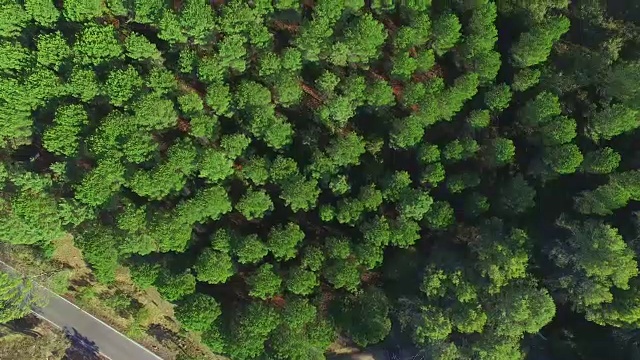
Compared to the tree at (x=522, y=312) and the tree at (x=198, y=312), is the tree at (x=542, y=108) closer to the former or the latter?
the tree at (x=522, y=312)

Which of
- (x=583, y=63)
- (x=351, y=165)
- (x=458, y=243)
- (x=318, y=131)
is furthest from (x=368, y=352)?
(x=583, y=63)

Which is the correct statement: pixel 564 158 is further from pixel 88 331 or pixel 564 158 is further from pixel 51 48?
pixel 88 331

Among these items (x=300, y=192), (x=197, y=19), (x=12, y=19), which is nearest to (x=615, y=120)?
(x=300, y=192)

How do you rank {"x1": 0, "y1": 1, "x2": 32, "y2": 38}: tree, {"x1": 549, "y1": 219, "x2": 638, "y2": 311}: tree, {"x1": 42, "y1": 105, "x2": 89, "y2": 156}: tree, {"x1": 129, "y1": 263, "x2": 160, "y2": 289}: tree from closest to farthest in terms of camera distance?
{"x1": 549, "y1": 219, "x2": 638, "y2": 311}: tree
{"x1": 129, "y1": 263, "x2": 160, "y2": 289}: tree
{"x1": 42, "y1": 105, "x2": 89, "y2": 156}: tree
{"x1": 0, "y1": 1, "x2": 32, "y2": 38}: tree

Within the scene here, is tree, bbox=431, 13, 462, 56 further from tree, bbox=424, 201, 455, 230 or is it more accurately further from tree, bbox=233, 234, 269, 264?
tree, bbox=233, 234, 269, 264

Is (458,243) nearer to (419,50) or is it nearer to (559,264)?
(559,264)

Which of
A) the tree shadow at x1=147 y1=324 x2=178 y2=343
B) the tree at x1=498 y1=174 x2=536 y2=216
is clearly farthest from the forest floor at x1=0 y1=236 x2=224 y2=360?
the tree at x1=498 y1=174 x2=536 y2=216

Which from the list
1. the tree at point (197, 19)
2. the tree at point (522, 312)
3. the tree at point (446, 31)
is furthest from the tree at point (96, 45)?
the tree at point (522, 312)
